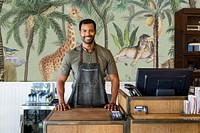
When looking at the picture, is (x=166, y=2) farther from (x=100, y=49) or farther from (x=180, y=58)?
(x=100, y=49)

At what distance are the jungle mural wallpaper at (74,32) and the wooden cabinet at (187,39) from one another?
0.49ft

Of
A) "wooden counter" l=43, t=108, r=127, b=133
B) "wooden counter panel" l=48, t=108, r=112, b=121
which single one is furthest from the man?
"wooden counter" l=43, t=108, r=127, b=133

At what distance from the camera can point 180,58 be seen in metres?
4.50

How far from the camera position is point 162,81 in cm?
255

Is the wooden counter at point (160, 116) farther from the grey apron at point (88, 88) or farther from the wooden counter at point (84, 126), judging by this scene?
the grey apron at point (88, 88)

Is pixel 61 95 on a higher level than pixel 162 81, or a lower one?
lower

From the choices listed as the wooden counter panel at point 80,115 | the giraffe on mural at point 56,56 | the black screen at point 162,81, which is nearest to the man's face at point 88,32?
the black screen at point 162,81

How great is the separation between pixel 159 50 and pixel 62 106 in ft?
8.51

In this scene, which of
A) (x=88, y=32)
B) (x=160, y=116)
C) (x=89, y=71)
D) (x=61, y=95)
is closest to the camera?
(x=160, y=116)

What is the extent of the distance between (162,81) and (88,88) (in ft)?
2.99

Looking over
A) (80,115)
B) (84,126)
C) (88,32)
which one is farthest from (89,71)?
(84,126)

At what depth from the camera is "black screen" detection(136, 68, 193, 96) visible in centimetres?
253

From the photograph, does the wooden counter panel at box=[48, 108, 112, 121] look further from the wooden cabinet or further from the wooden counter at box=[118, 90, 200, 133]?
the wooden cabinet

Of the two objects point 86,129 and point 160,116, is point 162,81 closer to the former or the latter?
point 160,116
